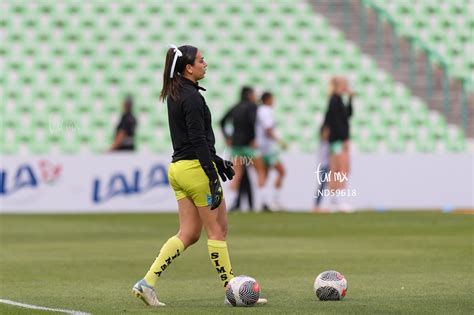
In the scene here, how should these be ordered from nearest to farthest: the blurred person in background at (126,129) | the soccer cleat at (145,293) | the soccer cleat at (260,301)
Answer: the soccer cleat at (145,293) < the soccer cleat at (260,301) < the blurred person in background at (126,129)

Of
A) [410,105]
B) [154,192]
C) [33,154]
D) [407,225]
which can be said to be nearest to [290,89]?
[410,105]

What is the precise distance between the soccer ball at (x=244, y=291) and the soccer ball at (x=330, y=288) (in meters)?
0.61

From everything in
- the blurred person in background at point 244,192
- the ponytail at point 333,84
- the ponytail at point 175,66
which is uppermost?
the ponytail at point 175,66

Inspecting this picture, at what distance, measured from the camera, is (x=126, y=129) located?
2381 centimetres

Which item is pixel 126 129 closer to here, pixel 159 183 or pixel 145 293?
pixel 159 183

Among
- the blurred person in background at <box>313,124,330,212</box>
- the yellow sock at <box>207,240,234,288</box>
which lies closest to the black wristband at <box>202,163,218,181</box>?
the yellow sock at <box>207,240,234,288</box>

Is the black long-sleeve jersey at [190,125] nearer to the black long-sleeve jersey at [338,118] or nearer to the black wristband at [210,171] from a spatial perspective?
the black wristband at [210,171]

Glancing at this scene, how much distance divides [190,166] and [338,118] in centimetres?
1365

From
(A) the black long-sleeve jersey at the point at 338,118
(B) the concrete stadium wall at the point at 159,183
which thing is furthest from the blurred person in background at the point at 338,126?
(B) the concrete stadium wall at the point at 159,183

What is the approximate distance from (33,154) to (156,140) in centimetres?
308

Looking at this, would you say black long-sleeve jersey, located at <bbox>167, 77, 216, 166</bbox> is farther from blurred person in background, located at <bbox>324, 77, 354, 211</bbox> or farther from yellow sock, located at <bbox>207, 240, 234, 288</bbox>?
blurred person in background, located at <bbox>324, 77, 354, 211</bbox>

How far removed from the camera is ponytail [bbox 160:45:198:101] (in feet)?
28.5

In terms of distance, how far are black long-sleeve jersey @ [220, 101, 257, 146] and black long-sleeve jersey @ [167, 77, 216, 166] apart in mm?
13762

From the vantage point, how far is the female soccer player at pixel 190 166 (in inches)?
336
